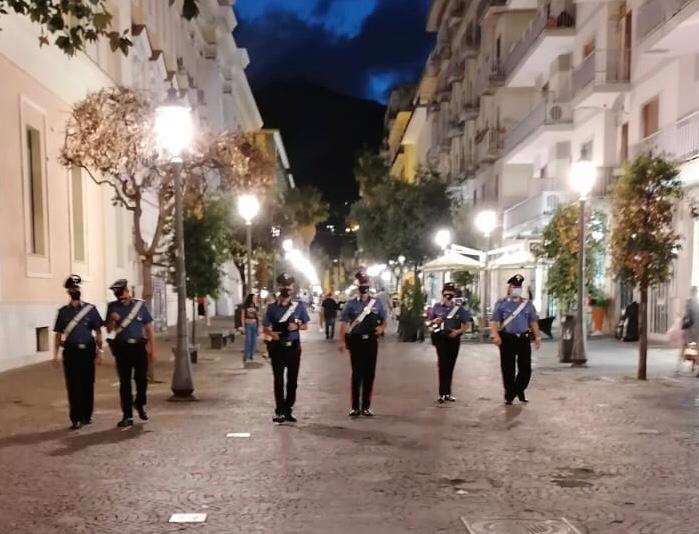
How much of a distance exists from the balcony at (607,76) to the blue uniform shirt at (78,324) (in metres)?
19.2

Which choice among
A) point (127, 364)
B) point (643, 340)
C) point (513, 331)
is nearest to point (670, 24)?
point (643, 340)

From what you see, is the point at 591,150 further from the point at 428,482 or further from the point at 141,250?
the point at 428,482

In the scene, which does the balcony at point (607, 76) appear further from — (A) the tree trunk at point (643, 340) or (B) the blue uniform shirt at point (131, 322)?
(B) the blue uniform shirt at point (131, 322)

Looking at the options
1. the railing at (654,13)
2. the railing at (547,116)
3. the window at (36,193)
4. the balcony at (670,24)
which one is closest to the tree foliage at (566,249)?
the balcony at (670,24)

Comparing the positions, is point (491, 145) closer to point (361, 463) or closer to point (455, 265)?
point (455, 265)

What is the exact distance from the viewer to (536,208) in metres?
27.2

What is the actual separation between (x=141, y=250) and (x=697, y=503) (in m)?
11.6

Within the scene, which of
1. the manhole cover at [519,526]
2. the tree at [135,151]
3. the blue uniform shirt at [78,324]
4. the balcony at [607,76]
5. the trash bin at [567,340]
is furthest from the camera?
the balcony at [607,76]

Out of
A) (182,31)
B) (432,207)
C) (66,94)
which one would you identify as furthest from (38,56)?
(432,207)

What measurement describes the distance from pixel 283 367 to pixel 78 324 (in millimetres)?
2504

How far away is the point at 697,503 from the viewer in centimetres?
591

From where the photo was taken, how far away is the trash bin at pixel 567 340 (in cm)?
1577

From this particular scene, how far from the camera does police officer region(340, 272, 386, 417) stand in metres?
9.34

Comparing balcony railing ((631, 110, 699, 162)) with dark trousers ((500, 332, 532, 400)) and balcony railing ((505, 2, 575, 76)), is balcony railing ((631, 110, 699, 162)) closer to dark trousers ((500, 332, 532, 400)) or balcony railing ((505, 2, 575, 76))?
dark trousers ((500, 332, 532, 400))
